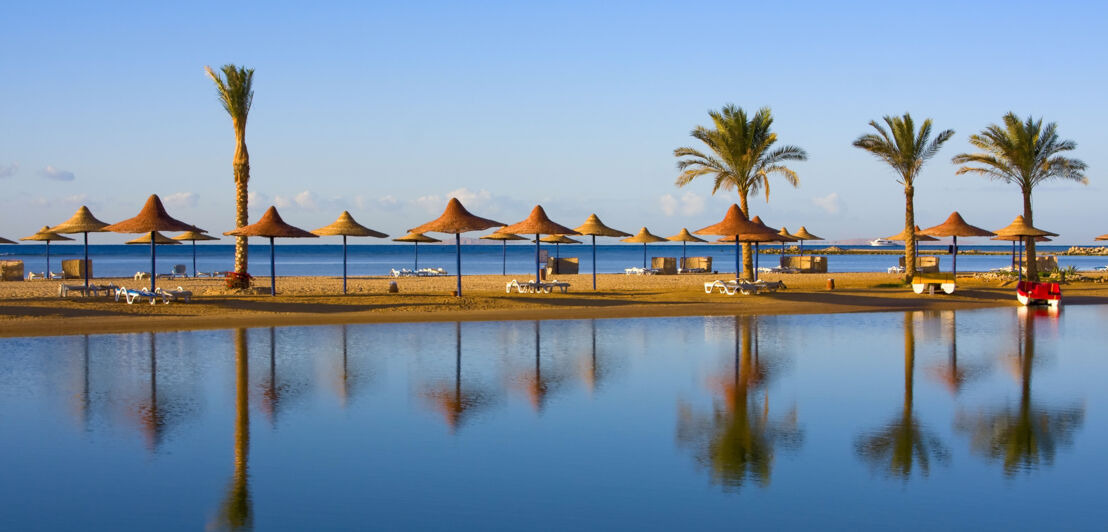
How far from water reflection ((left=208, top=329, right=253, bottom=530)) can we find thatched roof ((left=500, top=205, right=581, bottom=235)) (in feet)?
52.2

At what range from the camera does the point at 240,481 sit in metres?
7.73

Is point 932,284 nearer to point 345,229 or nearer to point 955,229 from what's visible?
point 955,229

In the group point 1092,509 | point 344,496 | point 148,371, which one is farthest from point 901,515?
point 148,371

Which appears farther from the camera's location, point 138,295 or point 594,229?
Answer: point 594,229

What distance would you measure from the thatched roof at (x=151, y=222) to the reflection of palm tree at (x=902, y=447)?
20.8m

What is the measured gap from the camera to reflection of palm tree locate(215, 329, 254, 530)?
668 cm

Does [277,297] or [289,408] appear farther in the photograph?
[277,297]

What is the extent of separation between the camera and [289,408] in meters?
10.9

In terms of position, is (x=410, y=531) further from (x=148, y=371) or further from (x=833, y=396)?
(x=148, y=371)

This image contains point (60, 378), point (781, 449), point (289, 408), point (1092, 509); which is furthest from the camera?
point (60, 378)

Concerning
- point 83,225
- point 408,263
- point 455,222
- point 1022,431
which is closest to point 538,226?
point 455,222

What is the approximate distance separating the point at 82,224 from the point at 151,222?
3.11 meters

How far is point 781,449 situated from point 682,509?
2.25m

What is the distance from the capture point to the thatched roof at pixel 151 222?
24.9 metres
